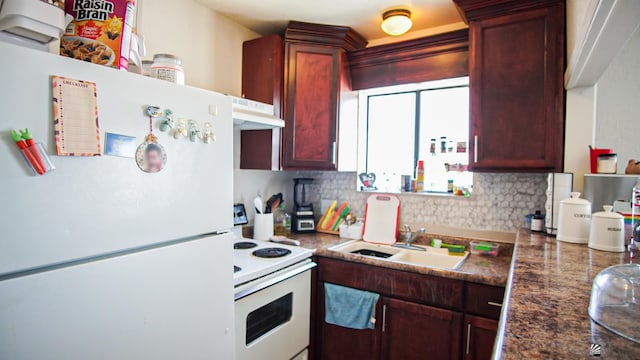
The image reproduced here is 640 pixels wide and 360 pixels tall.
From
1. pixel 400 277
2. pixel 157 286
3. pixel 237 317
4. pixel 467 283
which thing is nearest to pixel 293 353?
pixel 237 317

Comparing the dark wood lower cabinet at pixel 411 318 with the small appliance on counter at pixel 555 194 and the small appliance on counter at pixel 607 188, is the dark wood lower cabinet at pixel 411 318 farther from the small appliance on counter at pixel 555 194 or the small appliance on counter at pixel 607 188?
the small appliance on counter at pixel 607 188

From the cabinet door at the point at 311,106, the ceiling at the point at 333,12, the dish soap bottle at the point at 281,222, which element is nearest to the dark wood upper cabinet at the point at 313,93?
the cabinet door at the point at 311,106

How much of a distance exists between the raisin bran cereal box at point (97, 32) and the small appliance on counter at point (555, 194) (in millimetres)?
2012

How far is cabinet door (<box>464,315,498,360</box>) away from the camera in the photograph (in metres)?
1.60

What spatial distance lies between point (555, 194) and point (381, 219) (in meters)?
1.08

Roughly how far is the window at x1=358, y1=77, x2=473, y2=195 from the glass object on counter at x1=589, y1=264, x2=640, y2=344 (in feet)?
5.09

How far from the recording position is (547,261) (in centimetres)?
127

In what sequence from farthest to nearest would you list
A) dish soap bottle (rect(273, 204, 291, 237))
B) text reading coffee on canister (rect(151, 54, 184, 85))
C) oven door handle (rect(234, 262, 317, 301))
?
dish soap bottle (rect(273, 204, 291, 237)), oven door handle (rect(234, 262, 317, 301)), text reading coffee on canister (rect(151, 54, 184, 85))

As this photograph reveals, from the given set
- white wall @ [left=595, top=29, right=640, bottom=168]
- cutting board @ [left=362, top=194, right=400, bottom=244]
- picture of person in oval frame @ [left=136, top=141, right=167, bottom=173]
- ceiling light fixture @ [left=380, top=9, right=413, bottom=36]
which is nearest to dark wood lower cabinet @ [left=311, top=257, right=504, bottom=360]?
cutting board @ [left=362, top=194, right=400, bottom=244]

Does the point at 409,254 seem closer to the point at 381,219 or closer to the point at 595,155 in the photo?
the point at 381,219

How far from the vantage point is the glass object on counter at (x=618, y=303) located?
0.68 meters

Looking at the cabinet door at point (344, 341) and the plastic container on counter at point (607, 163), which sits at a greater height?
the plastic container on counter at point (607, 163)

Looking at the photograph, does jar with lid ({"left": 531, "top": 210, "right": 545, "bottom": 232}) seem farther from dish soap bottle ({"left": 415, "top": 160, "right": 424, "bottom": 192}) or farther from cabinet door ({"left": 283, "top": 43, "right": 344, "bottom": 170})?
cabinet door ({"left": 283, "top": 43, "right": 344, "bottom": 170})

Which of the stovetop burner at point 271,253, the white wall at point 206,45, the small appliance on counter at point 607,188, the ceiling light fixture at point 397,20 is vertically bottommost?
the stovetop burner at point 271,253
